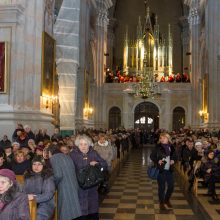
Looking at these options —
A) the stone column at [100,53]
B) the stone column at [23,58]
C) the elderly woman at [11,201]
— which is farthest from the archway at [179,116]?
the elderly woman at [11,201]

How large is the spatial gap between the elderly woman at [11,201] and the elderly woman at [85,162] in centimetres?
216

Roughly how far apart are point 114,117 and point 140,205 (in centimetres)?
3153

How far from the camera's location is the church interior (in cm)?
1089

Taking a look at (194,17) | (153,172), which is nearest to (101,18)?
(194,17)

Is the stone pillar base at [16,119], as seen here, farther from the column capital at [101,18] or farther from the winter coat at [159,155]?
the column capital at [101,18]

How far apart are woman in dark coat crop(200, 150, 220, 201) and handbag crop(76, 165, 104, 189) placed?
540cm

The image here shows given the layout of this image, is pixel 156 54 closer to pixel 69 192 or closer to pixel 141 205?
pixel 141 205

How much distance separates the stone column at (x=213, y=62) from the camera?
26.2 m

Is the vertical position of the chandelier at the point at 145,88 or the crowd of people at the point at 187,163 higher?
the chandelier at the point at 145,88

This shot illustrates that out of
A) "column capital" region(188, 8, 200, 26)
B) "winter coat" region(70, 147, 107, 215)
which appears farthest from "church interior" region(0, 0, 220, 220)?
"winter coat" region(70, 147, 107, 215)

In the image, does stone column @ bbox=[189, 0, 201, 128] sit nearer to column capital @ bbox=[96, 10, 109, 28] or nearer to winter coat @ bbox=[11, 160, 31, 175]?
column capital @ bbox=[96, 10, 109, 28]

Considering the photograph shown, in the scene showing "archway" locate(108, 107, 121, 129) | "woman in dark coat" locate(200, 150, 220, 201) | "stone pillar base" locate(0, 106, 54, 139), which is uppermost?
"archway" locate(108, 107, 121, 129)

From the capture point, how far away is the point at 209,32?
89.0ft

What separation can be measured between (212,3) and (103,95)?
54.2 feet
